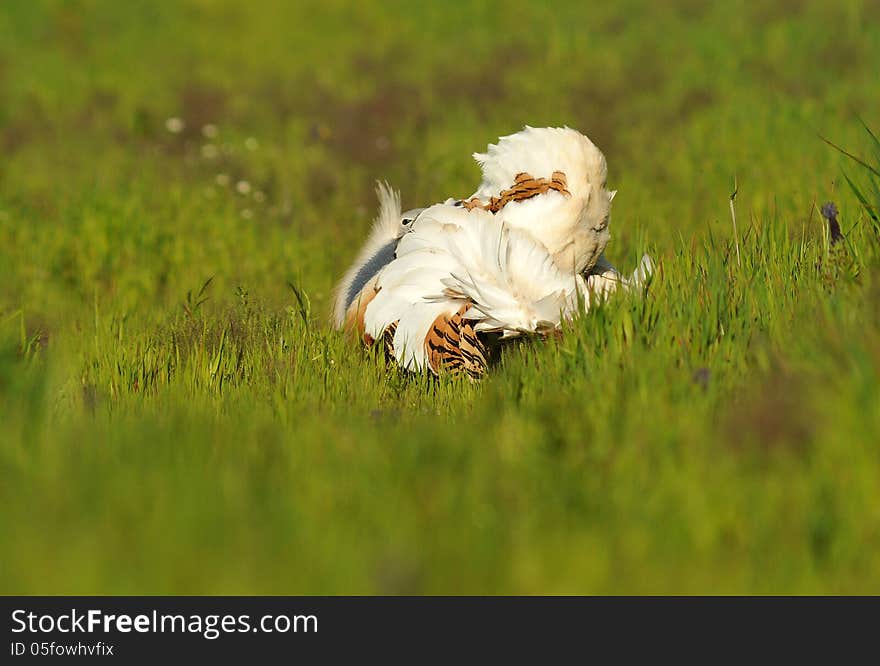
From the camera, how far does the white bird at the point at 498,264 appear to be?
4000 millimetres

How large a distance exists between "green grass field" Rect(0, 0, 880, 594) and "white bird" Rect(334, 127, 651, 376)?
0.13 metres

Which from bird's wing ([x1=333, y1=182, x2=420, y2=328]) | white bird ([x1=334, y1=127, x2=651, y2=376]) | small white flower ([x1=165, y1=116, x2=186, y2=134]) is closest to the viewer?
white bird ([x1=334, y1=127, x2=651, y2=376])

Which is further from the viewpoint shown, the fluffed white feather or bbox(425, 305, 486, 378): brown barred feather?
the fluffed white feather

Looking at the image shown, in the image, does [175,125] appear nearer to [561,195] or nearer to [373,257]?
[373,257]

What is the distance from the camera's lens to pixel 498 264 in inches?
158

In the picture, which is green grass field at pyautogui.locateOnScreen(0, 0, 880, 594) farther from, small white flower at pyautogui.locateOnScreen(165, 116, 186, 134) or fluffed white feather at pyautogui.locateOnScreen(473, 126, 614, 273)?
fluffed white feather at pyautogui.locateOnScreen(473, 126, 614, 273)

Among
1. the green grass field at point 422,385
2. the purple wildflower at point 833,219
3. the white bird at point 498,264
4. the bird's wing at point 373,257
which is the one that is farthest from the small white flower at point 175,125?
the purple wildflower at point 833,219

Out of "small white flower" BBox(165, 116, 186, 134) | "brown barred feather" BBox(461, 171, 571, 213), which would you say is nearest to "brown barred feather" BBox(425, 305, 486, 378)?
"brown barred feather" BBox(461, 171, 571, 213)

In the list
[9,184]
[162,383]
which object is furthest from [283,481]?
[9,184]

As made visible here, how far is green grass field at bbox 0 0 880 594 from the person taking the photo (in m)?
2.45

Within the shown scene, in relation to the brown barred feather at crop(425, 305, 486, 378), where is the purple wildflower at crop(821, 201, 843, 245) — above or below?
above

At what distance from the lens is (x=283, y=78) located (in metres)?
12.1

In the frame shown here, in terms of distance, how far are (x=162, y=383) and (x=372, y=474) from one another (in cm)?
196

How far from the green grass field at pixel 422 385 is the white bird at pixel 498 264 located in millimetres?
133
